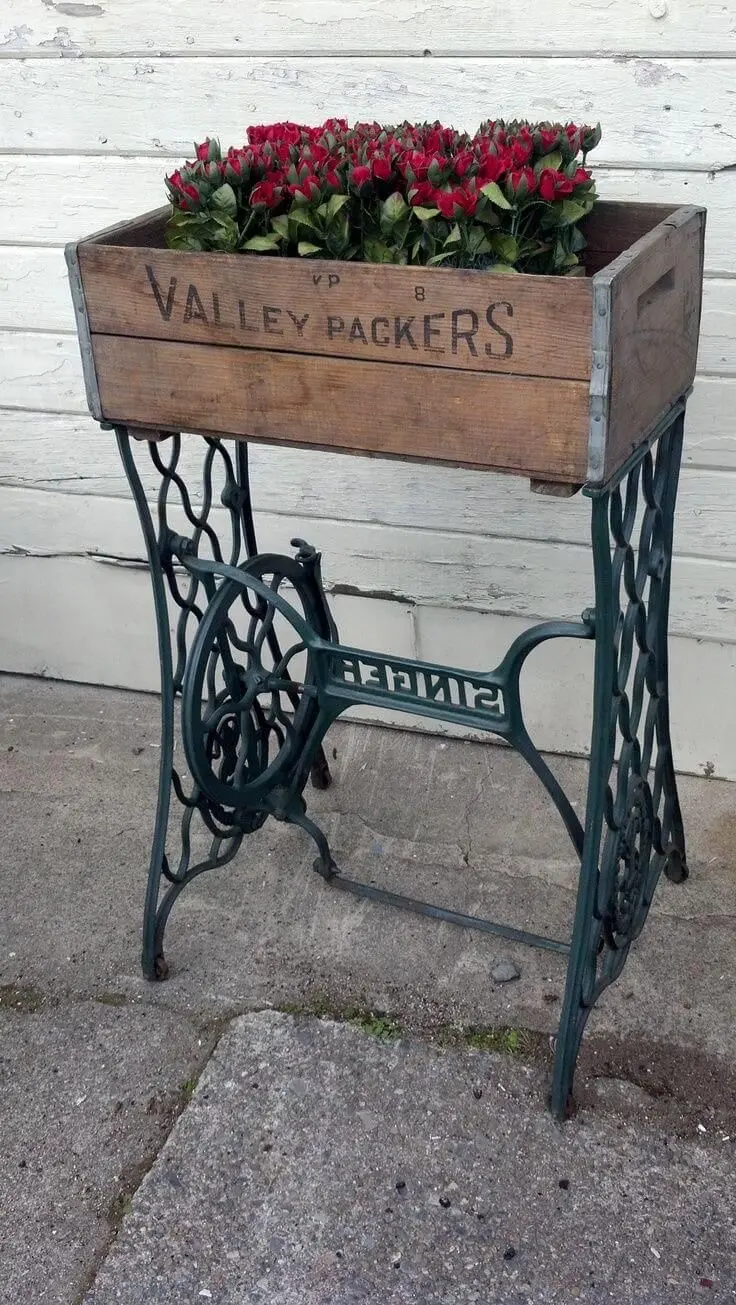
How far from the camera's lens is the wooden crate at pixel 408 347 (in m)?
1.41

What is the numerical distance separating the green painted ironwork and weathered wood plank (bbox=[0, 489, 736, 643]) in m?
0.20

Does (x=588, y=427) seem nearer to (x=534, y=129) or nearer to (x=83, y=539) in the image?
(x=534, y=129)

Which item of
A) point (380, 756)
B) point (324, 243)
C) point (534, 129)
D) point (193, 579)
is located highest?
point (534, 129)

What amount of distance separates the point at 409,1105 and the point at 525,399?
45.1 inches

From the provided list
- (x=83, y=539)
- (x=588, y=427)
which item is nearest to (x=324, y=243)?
(x=588, y=427)

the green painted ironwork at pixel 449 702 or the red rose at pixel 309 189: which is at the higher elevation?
the red rose at pixel 309 189

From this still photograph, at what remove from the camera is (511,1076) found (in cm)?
197

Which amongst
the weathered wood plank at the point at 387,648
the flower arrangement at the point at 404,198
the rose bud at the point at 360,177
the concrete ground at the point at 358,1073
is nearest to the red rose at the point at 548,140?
the flower arrangement at the point at 404,198

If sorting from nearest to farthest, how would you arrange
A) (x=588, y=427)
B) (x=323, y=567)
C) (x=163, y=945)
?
1. (x=588, y=427)
2. (x=163, y=945)
3. (x=323, y=567)

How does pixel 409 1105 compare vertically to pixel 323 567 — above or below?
below

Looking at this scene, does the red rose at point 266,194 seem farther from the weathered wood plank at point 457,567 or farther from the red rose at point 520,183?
the weathered wood plank at point 457,567

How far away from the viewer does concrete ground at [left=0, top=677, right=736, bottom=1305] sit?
5.58 feet

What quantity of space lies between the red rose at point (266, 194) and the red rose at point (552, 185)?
33 cm

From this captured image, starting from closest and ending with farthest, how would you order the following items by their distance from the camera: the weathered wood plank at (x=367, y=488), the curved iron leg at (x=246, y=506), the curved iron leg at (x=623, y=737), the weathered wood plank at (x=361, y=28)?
the curved iron leg at (x=623, y=737), the weathered wood plank at (x=361, y=28), the curved iron leg at (x=246, y=506), the weathered wood plank at (x=367, y=488)
